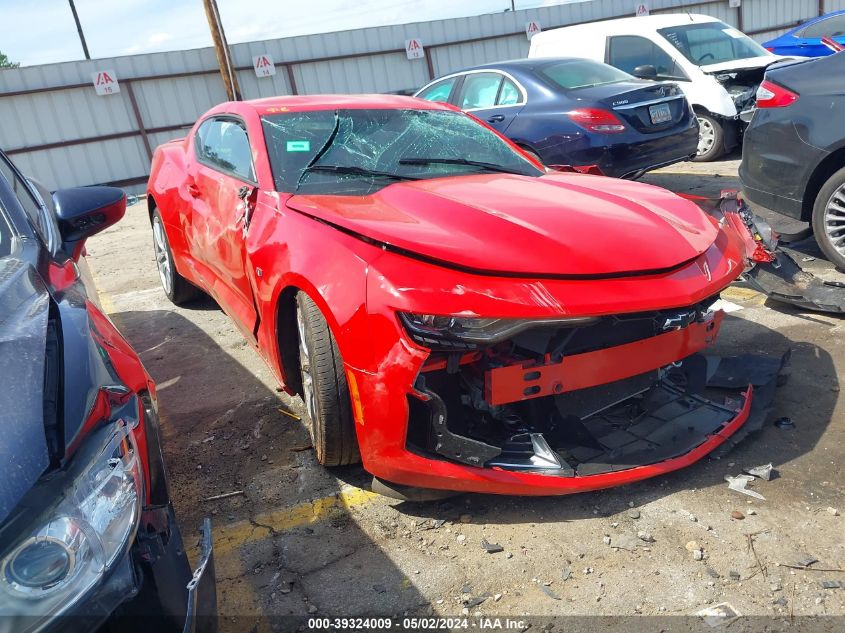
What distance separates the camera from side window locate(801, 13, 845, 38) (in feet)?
34.3

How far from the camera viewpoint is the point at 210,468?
3176mm

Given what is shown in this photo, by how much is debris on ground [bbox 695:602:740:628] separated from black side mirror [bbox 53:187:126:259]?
247 centimetres

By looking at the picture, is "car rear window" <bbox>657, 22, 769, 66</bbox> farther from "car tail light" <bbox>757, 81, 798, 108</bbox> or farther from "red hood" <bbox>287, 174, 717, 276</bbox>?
"red hood" <bbox>287, 174, 717, 276</bbox>

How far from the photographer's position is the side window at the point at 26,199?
2469 millimetres

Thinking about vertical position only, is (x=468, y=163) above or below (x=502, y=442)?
above

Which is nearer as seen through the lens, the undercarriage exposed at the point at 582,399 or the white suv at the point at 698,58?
the undercarriage exposed at the point at 582,399

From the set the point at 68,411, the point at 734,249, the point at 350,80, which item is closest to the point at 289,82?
the point at 350,80

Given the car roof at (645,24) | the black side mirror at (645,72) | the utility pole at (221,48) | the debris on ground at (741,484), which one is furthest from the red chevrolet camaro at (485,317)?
the utility pole at (221,48)

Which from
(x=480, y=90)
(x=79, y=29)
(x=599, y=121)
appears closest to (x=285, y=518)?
(x=599, y=121)

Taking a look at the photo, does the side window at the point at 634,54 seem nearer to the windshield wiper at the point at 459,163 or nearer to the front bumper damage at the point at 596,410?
the windshield wiper at the point at 459,163

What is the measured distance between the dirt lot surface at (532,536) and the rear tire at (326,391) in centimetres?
20

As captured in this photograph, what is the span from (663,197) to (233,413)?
2437mm

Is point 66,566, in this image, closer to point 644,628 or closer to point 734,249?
point 644,628

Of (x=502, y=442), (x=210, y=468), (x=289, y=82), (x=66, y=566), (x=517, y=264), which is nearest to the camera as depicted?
(x=66, y=566)
